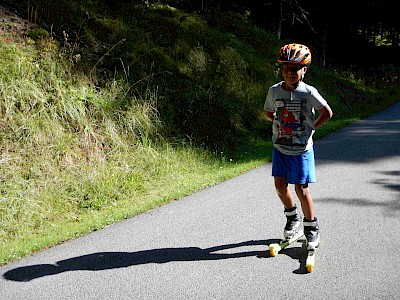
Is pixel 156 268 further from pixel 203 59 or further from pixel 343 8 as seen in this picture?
pixel 343 8

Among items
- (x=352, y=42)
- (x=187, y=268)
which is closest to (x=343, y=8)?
(x=352, y=42)

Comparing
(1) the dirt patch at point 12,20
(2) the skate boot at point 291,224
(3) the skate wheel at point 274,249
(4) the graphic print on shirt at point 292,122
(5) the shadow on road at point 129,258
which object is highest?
(1) the dirt patch at point 12,20

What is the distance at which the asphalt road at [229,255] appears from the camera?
4332mm

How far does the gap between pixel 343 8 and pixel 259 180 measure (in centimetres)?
2078

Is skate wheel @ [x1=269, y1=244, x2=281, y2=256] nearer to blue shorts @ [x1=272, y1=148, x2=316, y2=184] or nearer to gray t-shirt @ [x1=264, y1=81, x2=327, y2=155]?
blue shorts @ [x1=272, y1=148, x2=316, y2=184]

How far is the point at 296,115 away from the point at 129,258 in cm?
202

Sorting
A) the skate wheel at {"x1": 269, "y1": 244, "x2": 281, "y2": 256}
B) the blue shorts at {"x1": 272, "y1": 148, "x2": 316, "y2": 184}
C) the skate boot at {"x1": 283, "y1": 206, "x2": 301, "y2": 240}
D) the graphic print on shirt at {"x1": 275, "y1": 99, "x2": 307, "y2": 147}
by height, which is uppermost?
the graphic print on shirt at {"x1": 275, "y1": 99, "x2": 307, "y2": 147}

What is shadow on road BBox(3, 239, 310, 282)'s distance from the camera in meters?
Answer: 4.85

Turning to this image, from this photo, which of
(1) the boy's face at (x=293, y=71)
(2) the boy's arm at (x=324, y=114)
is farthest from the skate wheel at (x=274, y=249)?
(1) the boy's face at (x=293, y=71)

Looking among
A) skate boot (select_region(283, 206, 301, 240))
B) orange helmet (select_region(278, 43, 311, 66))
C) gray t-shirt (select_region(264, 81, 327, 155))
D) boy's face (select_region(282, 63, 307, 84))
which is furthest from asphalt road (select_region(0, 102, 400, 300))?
orange helmet (select_region(278, 43, 311, 66))

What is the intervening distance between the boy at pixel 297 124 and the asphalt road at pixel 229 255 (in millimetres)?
494

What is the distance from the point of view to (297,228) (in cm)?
558

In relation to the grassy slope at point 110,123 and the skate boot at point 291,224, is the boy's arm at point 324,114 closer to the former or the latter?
the skate boot at point 291,224

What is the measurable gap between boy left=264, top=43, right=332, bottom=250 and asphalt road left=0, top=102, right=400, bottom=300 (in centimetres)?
49
